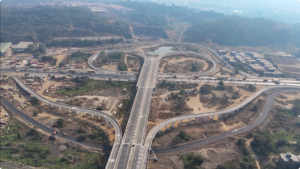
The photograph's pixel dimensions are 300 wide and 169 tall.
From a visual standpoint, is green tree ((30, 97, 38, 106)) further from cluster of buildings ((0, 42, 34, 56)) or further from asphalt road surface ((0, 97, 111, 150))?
cluster of buildings ((0, 42, 34, 56))

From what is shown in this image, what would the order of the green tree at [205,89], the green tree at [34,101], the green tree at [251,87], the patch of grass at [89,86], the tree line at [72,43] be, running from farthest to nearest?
the tree line at [72,43] → the green tree at [251,87] → the green tree at [205,89] → the patch of grass at [89,86] → the green tree at [34,101]

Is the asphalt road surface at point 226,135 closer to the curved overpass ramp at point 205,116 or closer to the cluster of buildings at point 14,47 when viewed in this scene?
the curved overpass ramp at point 205,116

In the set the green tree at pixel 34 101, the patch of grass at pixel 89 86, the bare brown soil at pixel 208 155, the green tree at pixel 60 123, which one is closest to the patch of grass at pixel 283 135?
the bare brown soil at pixel 208 155

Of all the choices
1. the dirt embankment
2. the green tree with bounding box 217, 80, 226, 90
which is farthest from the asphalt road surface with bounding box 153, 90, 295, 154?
the green tree with bounding box 217, 80, 226, 90

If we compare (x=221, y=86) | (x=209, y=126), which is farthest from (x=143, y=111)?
(x=221, y=86)

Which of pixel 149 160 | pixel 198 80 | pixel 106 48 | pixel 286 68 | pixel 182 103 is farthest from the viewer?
pixel 106 48

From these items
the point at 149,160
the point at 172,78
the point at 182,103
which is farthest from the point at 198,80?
the point at 149,160

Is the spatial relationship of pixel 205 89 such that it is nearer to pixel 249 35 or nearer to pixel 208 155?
pixel 208 155

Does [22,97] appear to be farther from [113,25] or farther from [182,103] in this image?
[113,25]
